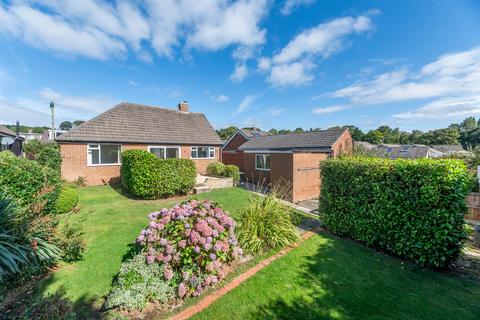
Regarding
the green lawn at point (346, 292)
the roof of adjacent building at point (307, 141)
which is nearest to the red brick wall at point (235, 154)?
the roof of adjacent building at point (307, 141)

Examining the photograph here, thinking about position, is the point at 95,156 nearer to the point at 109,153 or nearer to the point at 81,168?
the point at 109,153

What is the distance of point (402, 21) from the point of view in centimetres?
785

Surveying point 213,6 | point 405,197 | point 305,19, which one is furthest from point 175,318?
point 305,19

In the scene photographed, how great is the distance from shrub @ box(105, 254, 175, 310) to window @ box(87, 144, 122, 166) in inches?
458

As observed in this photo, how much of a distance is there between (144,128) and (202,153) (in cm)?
482

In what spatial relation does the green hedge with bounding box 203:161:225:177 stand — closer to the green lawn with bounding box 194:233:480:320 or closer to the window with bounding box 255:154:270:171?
the window with bounding box 255:154:270:171

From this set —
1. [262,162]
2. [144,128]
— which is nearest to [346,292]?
[262,162]

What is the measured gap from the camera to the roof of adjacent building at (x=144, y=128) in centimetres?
1282

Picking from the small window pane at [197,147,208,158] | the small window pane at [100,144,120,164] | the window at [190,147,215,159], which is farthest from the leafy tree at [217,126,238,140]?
the small window pane at [100,144,120,164]

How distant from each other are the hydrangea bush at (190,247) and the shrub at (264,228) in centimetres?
72

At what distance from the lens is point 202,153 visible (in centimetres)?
1742

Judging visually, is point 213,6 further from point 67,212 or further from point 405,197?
point 67,212

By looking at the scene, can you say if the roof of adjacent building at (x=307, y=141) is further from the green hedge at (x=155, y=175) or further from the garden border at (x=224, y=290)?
the garden border at (x=224, y=290)

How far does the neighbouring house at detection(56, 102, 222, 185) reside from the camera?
40.1 ft
